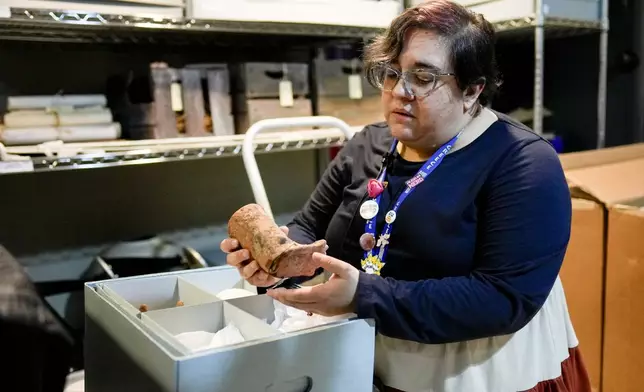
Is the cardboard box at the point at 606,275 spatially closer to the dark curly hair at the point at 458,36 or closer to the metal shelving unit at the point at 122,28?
the dark curly hair at the point at 458,36

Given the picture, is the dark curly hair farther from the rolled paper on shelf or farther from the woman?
the rolled paper on shelf

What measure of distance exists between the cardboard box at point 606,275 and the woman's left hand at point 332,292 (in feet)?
3.22

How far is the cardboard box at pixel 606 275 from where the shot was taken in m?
1.66

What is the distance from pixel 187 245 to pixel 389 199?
4.33ft

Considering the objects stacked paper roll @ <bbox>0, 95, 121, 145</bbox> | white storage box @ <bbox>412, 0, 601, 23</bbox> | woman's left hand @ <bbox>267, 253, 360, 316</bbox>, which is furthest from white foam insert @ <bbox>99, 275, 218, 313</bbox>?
white storage box @ <bbox>412, 0, 601, 23</bbox>

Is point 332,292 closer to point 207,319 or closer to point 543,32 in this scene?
point 207,319

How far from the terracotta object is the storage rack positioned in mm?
715

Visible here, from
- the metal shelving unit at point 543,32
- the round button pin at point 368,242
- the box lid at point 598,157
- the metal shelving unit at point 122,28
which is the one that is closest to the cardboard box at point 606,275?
the box lid at point 598,157

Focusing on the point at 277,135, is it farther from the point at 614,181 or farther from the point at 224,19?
the point at 614,181

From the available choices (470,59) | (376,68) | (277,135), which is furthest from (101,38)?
(470,59)

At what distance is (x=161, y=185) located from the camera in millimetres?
2324

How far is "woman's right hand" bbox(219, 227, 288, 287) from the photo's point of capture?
3.72 feet

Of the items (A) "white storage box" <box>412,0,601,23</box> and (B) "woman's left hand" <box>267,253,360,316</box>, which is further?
(A) "white storage box" <box>412,0,601,23</box>

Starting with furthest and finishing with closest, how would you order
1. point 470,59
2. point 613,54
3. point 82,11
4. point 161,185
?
point 613,54 < point 161,185 < point 82,11 < point 470,59
